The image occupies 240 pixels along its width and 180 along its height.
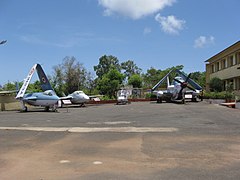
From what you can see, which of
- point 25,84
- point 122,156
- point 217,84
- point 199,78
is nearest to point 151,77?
point 199,78

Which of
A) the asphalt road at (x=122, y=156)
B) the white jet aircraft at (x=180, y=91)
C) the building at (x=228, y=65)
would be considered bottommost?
the asphalt road at (x=122, y=156)

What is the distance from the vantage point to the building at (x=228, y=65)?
50688 mm

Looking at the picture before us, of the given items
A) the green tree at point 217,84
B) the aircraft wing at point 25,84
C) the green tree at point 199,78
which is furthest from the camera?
the green tree at point 199,78

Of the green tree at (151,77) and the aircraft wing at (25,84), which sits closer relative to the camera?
the aircraft wing at (25,84)

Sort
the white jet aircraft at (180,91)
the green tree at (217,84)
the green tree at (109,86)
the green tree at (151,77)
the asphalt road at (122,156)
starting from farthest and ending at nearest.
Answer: the green tree at (151,77), the green tree at (109,86), the green tree at (217,84), the white jet aircraft at (180,91), the asphalt road at (122,156)

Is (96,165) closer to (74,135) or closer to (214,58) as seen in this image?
(74,135)

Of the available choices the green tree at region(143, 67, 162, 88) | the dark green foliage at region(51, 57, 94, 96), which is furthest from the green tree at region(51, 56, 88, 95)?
the green tree at region(143, 67, 162, 88)

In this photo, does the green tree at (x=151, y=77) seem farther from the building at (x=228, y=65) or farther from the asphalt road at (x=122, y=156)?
the asphalt road at (x=122, y=156)

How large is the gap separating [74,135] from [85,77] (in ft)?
216

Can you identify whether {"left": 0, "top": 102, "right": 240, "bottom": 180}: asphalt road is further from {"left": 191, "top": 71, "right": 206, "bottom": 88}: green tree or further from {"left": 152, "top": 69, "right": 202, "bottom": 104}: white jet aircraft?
{"left": 191, "top": 71, "right": 206, "bottom": 88}: green tree

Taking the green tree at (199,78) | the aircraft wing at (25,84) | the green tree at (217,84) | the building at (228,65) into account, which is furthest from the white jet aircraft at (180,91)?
the green tree at (199,78)

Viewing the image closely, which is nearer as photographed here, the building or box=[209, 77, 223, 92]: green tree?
the building

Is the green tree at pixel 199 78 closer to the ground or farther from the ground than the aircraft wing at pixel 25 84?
farther from the ground

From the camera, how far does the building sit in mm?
50688
